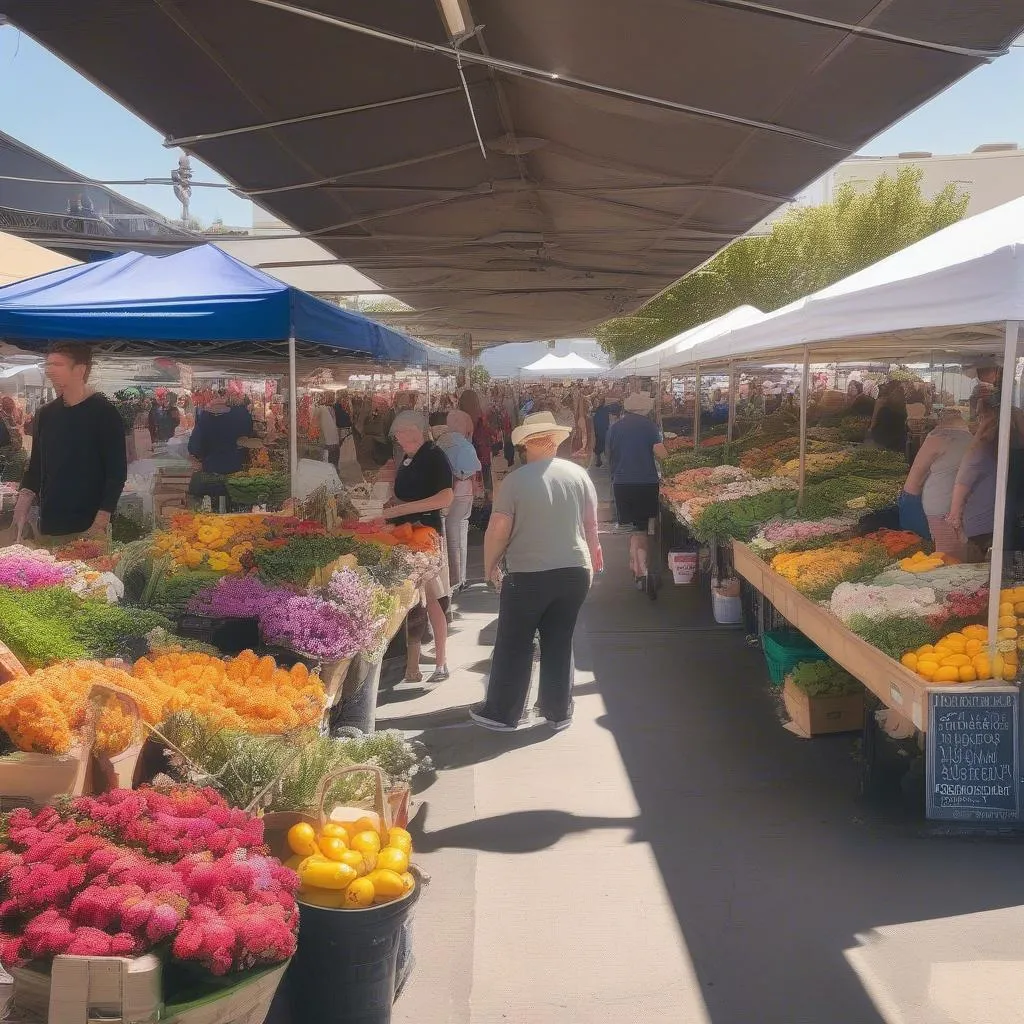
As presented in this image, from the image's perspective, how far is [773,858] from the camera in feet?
15.4

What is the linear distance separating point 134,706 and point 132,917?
0.96m

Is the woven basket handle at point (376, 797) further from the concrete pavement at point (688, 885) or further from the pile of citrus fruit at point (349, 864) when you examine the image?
the concrete pavement at point (688, 885)

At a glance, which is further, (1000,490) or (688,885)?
(1000,490)

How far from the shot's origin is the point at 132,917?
2463 millimetres

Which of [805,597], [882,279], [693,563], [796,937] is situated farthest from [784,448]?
[796,937]

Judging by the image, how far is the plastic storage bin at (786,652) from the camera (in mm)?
6660

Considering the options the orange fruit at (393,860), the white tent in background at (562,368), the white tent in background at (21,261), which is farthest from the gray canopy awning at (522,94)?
the white tent in background at (562,368)

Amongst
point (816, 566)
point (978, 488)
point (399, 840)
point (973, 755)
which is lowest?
point (973, 755)

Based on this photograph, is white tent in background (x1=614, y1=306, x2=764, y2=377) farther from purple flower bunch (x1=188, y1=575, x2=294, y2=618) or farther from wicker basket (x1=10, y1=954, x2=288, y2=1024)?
wicker basket (x1=10, y1=954, x2=288, y2=1024)

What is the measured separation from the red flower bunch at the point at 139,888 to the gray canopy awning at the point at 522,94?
3.18 meters

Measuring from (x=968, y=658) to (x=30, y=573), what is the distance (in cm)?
425

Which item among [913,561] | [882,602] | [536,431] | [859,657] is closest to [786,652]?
[913,561]

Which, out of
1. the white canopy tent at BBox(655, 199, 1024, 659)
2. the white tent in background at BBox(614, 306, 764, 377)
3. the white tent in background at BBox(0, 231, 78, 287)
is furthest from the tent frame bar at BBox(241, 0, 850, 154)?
the white tent in background at BBox(614, 306, 764, 377)

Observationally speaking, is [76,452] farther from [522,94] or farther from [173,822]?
[173,822]
